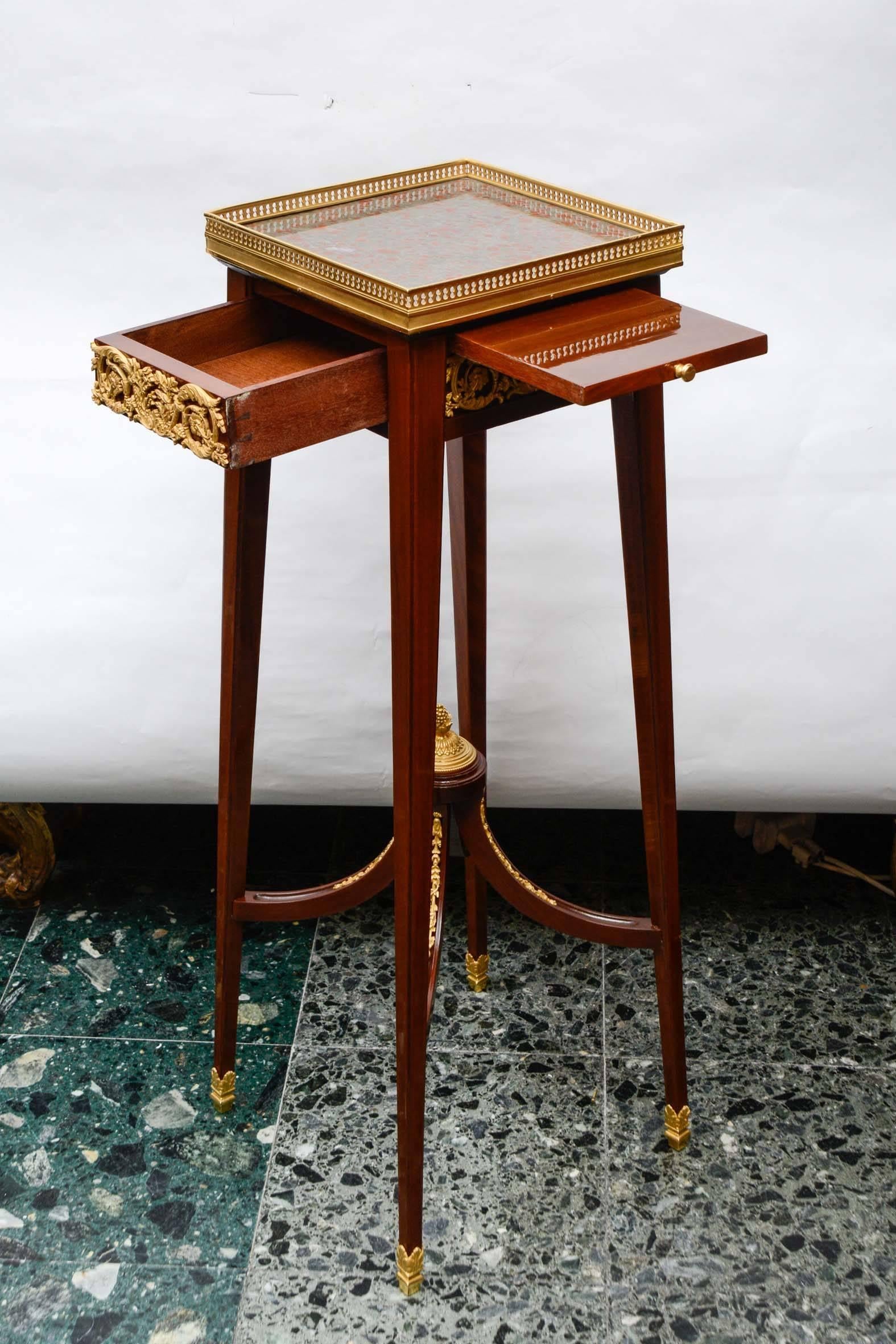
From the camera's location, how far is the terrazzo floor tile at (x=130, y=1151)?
1600mm

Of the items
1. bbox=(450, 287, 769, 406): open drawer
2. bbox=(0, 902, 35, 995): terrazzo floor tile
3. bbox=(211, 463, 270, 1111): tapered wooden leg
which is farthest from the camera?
bbox=(0, 902, 35, 995): terrazzo floor tile

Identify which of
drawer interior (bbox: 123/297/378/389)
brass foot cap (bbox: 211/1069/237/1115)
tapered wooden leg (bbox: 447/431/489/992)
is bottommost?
brass foot cap (bbox: 211/1069/237/1115)

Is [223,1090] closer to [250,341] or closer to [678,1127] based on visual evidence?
[678,1127]

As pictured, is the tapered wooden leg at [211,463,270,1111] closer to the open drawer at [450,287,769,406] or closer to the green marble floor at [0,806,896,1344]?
the green marble floor at [0,806,896,1344]

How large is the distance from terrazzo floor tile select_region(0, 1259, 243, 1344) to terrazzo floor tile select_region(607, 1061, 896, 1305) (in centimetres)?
42

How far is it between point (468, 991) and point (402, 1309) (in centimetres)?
51

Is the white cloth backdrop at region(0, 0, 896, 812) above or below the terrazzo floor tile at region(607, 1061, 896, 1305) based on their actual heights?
above

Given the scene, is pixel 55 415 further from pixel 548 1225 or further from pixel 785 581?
pixel 548 1225

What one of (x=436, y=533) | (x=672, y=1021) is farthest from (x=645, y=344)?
(x=672, y=1021)

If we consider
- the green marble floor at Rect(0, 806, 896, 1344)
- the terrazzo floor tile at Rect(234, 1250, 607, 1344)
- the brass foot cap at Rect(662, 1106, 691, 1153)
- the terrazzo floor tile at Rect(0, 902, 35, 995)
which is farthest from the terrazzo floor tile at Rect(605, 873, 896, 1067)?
the terrazzo floor tile at Rect(0, 902, 35, 995)

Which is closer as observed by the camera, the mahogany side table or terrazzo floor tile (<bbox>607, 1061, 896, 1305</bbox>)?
the mahogany side table

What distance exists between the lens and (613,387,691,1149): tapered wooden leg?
1.41 meters

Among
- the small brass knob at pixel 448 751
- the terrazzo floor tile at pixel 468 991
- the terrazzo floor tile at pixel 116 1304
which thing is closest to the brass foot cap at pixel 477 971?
the terrazzo floor tile at pixel 468 991

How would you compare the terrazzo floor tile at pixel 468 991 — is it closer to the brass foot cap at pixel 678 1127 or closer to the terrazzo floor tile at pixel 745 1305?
the brass foot cap at pixel 678 1127
